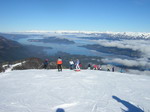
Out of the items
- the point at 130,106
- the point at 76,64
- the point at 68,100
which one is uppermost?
the point at 68,100

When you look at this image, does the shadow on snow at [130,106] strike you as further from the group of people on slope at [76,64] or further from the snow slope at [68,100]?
the group of people on slope at [76,64]

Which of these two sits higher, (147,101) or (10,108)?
(10,108)

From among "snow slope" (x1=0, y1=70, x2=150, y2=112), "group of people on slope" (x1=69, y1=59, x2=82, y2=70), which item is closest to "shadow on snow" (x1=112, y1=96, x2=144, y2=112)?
"snow slope" (x1=0, y1=70, x2=150, y2=112)

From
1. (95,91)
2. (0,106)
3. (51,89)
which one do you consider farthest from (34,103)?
(95,91)

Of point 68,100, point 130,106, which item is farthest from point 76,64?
point 130,106

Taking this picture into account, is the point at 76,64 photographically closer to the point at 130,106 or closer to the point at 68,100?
the point at 68,100

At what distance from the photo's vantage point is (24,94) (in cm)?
1051

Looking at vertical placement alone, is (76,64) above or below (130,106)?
below

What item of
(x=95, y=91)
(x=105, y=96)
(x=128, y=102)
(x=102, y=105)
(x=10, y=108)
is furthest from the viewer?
(x=95, y=91)

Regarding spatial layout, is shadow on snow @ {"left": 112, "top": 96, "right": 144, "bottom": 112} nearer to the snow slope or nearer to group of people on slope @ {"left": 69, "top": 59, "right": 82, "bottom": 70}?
the snow slope

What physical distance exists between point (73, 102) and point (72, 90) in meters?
2.48

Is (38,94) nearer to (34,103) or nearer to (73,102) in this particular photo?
(34,103)

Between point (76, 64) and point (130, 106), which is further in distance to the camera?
point (76, 64)

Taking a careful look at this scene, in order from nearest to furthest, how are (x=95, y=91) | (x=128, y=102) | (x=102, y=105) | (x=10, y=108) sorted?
1. (x=10, y=108)
2. (x=102, y=105)
3. (x=128, y=102)
4. (x=95, y=91)
